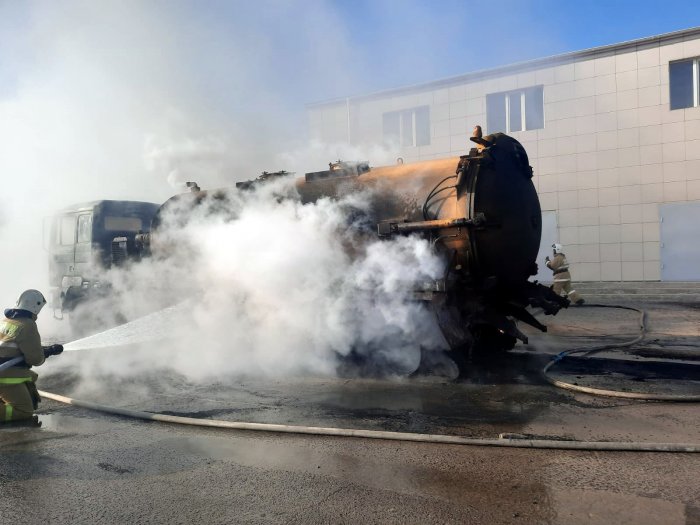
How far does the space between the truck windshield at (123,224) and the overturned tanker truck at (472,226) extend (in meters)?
5.98

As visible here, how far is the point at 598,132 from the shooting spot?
16406 mm

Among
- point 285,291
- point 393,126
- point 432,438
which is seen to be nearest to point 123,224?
point 285,291

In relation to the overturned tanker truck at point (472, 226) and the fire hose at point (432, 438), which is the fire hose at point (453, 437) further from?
the overturned tanker truck at point (472, 226)

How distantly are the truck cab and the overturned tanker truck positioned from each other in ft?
18.9

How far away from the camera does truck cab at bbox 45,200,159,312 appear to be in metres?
10.6

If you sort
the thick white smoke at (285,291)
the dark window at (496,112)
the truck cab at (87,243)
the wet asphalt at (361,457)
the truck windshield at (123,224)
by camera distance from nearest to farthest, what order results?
1. the wet asphalt at (361,457)
2. the thick white smoke at (285,291)
3. the truck cab at (87,243)
4. the truck windshield at (123,224)
5. the dark window at (496,112)

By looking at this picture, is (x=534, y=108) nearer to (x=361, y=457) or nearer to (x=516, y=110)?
(x=516, y=110)

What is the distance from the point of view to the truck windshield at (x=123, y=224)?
35.8ft

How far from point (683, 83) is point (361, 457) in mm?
16530

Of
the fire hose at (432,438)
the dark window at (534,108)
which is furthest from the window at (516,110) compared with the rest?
the fire hose at (432,438)

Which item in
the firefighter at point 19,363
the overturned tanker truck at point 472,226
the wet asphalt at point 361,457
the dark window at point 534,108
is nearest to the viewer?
the wet asphalt at point 361,457

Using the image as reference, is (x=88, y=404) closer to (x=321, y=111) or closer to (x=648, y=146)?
(x=321, y=111)

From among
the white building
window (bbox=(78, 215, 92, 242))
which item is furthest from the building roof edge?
window (bbox=(78, 215, 92, 242))

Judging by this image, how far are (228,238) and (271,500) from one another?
492 cm
